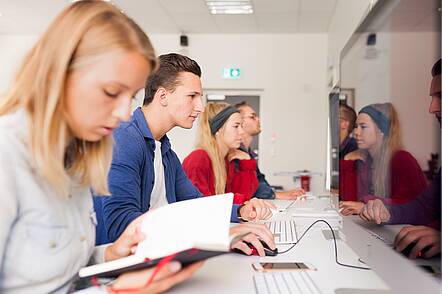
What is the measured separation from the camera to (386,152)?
2.62 feet

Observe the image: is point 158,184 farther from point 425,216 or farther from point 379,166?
point 425,216

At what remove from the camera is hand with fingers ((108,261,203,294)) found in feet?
2.40

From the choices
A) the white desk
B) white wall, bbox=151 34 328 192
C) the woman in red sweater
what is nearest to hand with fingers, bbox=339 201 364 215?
the white desk

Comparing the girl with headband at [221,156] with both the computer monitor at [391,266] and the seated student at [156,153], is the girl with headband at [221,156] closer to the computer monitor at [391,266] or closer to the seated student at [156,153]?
the seated student at [156,153]

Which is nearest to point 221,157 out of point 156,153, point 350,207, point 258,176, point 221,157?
point 221,157

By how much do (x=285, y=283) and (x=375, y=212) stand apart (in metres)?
0.22

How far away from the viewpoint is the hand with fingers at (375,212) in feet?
2.66

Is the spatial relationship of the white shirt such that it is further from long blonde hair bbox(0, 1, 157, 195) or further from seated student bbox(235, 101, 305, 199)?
seated student bbox(235, 101, 305, 199)

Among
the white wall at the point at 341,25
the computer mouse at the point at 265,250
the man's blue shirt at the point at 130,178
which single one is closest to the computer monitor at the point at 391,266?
the computer mouse at the point at 265,250

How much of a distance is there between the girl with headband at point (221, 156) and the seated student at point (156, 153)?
0.73 m

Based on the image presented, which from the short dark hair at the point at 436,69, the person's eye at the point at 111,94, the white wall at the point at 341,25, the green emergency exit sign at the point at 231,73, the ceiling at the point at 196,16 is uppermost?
the ceiling at the point at 196,16

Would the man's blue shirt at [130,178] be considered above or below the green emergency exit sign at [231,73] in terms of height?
below

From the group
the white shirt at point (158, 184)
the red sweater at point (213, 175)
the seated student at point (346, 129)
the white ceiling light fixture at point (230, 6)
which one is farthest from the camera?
the white ceiling light fixture at point (230, 6)

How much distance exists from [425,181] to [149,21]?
16.2ft
